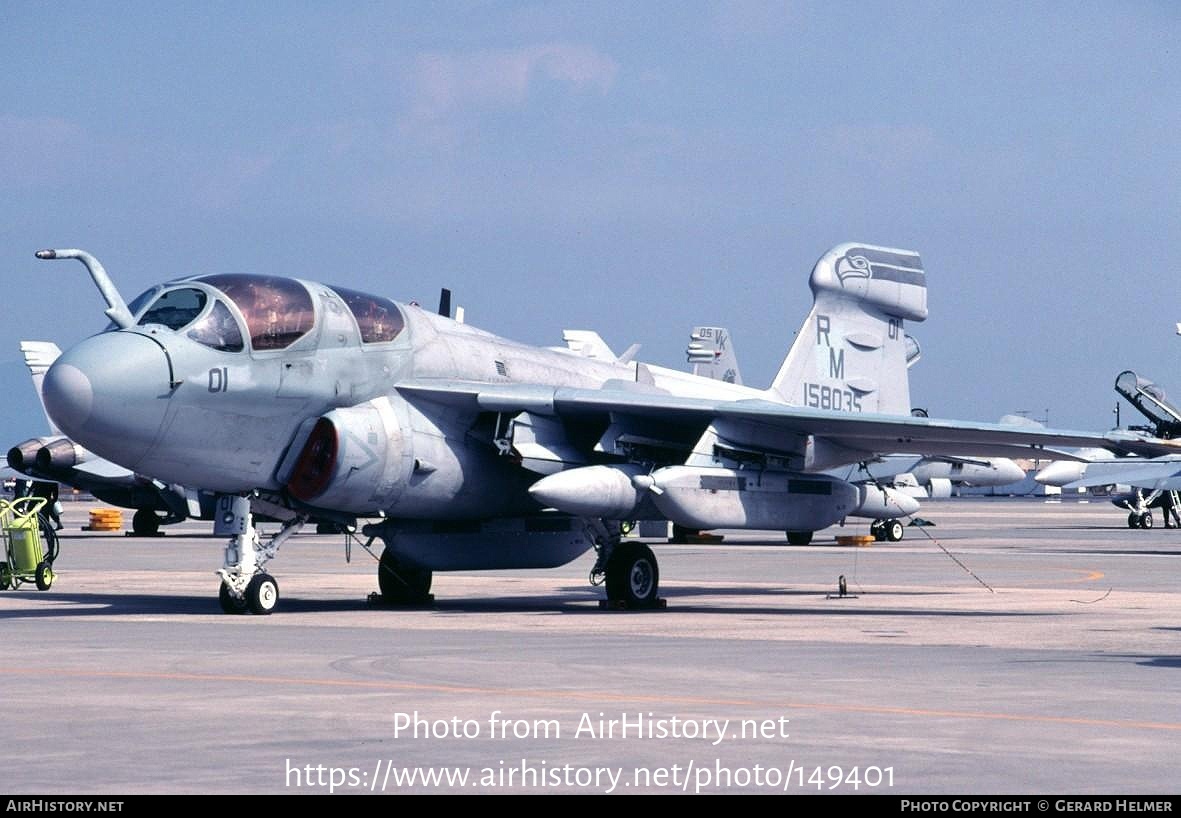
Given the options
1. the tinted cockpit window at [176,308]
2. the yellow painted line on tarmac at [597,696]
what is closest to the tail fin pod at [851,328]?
the tinted cockpit window at [176,308]

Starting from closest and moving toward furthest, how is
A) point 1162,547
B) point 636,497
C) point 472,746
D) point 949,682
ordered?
point 472,746 → point 949,682 → point 636,497 → point 1162,547

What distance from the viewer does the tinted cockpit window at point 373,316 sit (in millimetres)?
18406

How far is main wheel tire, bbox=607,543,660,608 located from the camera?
2006 centimetres

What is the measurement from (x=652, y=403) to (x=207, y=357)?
16.8ft

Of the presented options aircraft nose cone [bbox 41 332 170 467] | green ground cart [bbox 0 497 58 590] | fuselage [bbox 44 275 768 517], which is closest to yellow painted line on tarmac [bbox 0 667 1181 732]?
aircraft nose cone [bbox 41 332 170 467]

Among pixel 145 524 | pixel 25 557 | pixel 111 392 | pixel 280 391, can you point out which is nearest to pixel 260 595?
pixel 280 391

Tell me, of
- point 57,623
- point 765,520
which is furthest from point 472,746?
point 765,520

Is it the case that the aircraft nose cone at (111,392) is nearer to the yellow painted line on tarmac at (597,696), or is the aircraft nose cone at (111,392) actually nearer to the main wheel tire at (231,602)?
the main wheel tire at (231,602)

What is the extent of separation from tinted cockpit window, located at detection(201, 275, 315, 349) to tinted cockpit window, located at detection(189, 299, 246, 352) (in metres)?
0.15

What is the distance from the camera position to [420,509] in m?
19.2

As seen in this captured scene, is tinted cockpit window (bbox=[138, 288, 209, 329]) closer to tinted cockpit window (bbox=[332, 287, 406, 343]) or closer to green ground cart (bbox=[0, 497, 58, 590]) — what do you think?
tinted cockpit window (bbox=[332, 287, 406, 343])

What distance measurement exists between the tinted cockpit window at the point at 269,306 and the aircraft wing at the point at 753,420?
163cm
